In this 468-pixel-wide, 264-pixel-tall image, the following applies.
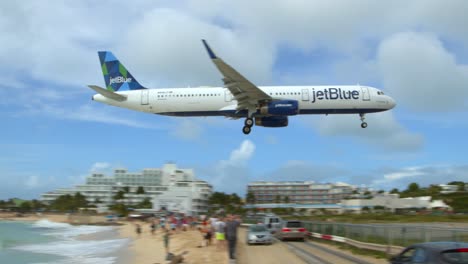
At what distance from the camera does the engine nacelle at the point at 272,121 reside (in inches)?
1481

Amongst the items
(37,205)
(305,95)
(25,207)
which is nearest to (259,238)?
(305,95)

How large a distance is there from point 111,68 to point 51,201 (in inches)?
6081

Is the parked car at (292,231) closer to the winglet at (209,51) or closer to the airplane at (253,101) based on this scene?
the airplane at (253,101)

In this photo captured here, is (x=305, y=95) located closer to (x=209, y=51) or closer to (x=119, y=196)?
(x=209, y=51)

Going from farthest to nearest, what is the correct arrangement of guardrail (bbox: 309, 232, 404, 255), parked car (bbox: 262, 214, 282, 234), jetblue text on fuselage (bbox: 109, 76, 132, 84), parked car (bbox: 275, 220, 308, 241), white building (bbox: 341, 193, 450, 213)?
white building (bbox: 341, 193, 450, 213), jetblue text on fuselage (bbox: 109, 76, 132, 84), parked car (bbox: 262, 214, 282, 234), parked car (bbox: 275, 220, 308, 241), guardrail (bbox: 309, 232, 404, 255)

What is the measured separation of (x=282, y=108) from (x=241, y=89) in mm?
3337

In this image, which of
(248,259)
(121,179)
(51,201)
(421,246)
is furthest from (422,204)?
(51,201)

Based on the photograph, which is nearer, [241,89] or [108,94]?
[241,89]

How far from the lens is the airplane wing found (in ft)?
111

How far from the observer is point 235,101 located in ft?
124

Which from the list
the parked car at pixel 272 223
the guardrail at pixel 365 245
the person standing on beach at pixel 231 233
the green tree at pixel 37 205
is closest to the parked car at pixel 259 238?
the guardrail at pixel 365 245

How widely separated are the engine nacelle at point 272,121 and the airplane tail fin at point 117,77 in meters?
10.8

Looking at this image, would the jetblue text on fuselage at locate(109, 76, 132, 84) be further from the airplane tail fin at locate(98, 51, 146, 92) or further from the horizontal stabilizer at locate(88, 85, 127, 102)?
the horizontal stabilizer at locate(88, 85, 127, 102)

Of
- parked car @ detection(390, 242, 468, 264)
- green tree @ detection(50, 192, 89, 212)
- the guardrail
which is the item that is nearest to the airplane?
the guardrail
